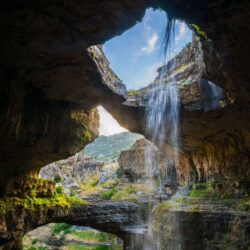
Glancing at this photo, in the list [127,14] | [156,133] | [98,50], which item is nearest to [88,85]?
[98,50]

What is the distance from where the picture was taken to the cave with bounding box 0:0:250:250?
5.57 metres

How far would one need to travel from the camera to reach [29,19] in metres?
5.59

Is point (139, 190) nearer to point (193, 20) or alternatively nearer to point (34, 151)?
point (34, 151)

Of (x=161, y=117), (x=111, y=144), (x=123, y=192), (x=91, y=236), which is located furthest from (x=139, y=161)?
(x=111, y=144)

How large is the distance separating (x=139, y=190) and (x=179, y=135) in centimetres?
1204

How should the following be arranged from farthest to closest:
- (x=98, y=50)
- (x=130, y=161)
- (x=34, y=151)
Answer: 1. (x=130, y=161)
2. (x=34, y=151)
3. (x=98, y=50)

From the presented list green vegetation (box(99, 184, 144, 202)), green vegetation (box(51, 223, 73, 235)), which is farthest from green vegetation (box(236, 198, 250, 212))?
green vegetation (box(51, 223, 73, 235))

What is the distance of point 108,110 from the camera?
41.3 ft

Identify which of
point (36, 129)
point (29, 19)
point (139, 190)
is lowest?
point (139, 190)

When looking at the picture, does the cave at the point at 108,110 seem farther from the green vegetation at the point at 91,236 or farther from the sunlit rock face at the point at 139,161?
the sunlit rock face at the point at 139,161

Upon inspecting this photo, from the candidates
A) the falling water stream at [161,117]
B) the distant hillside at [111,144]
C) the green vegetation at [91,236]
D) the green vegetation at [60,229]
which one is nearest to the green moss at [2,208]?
the falling water stream at [161,117]

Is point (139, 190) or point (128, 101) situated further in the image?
point (139, 190)

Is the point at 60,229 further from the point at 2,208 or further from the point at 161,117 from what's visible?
the point at 161,117

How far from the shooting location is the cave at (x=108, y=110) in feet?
18.3
